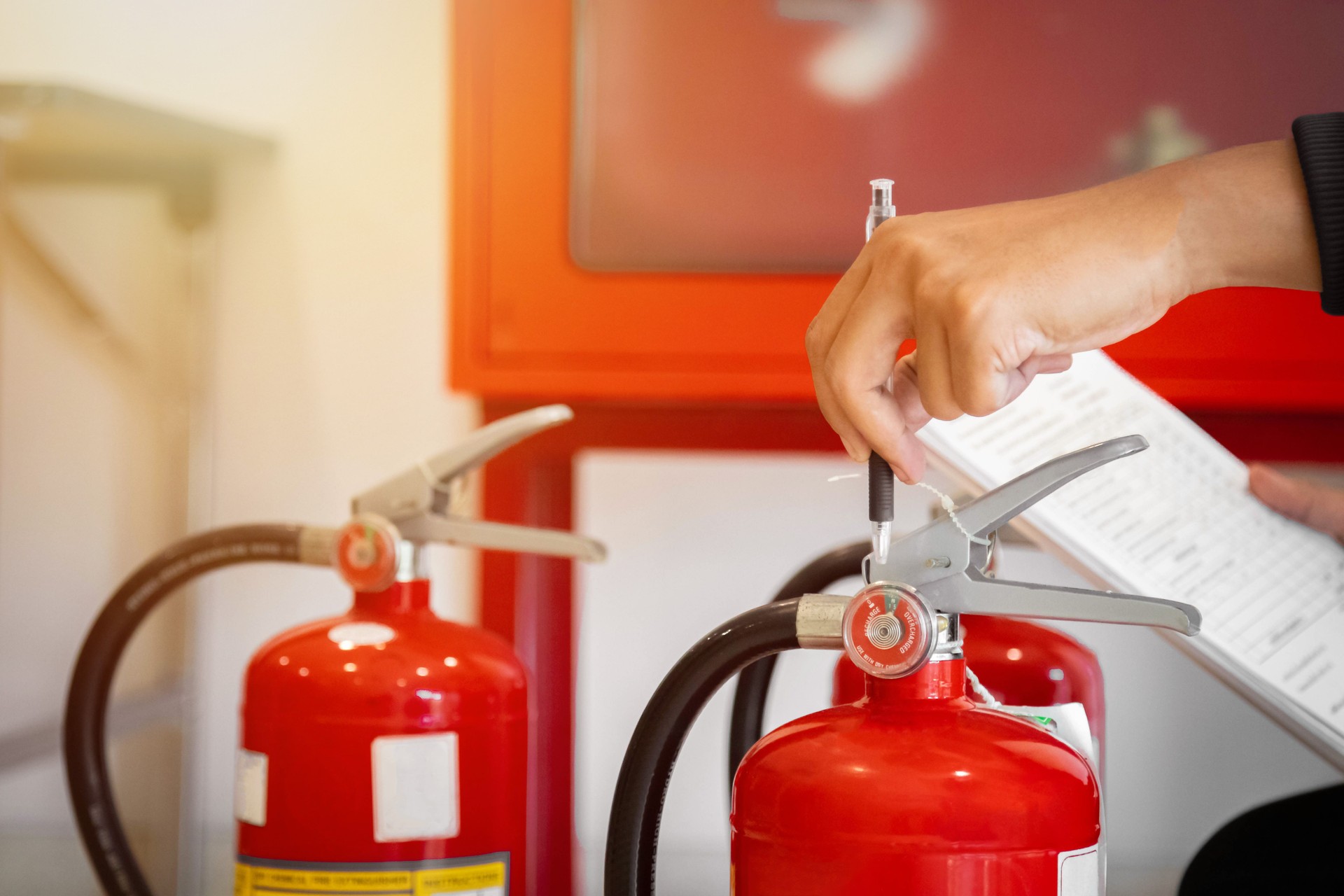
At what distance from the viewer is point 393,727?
0.60 metres

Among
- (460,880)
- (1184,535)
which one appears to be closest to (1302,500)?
(1184,535)

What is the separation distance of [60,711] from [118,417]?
28 centimetres

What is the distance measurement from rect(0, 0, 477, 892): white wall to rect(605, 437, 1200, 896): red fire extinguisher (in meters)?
0.68

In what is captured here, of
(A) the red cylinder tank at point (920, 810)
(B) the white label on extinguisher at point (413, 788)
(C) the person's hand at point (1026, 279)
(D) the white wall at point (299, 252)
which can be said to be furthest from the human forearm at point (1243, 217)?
(D) the white wall at point (299, 252)

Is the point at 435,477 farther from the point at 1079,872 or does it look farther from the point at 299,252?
the point at 299,252

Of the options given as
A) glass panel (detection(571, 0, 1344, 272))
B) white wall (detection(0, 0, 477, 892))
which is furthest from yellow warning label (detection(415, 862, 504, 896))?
white wall (detection(0, 0, 477, 892))

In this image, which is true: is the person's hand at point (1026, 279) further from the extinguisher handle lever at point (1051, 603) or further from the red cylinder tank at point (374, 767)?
the red cylinder tank at point (374, 767)

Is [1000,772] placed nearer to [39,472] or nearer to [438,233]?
[438,233]

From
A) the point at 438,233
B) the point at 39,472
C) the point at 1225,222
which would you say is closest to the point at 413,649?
the point at 1225,222

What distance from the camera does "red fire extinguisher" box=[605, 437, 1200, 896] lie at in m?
0.42

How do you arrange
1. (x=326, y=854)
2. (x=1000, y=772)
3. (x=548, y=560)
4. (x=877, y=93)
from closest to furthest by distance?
(x=1000, y=772) → (x=326, y=854) → (x=877, y=93) → (x=548, y=560)

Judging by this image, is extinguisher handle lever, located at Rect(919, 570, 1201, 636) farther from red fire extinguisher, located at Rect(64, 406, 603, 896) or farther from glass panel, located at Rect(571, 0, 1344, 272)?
glass panel, located at Rect(571, 0, 1344, 272)

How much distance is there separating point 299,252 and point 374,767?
657mm

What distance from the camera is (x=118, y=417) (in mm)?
1144
